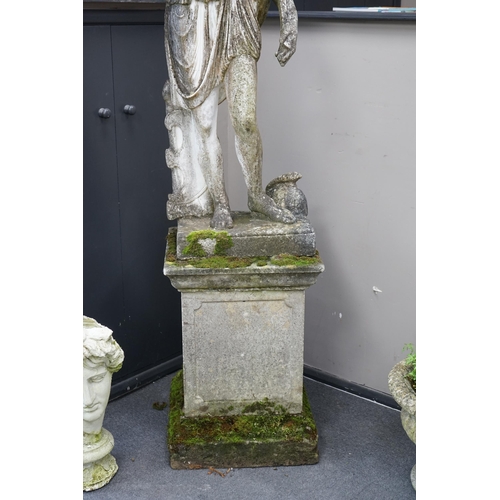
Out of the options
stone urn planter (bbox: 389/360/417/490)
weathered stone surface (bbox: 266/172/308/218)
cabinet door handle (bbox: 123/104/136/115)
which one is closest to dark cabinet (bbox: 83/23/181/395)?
cabinet door handle (bbox: 123/104/136/115)

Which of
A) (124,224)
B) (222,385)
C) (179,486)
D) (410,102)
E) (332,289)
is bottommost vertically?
(179,486)

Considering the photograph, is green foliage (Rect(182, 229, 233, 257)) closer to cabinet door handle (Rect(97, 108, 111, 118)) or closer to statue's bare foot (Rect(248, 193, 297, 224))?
statue's bare foot (Rect(248, 193, 297, 224))

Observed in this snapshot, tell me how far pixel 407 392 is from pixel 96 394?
1.22 metres

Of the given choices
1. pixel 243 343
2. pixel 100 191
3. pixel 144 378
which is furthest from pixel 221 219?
pixel 144 378

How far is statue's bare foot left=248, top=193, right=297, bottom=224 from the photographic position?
366 cm

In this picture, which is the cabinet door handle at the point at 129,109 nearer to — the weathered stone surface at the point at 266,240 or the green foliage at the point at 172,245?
the green foliage at the point at 172,245

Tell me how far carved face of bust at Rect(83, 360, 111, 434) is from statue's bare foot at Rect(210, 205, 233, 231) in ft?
2.39

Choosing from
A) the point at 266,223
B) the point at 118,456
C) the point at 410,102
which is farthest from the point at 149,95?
the point at 118,456

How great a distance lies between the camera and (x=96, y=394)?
3.44 m

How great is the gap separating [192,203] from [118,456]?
1136 mm

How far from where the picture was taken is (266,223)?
3.68 meters

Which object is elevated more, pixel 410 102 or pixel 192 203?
pixel 410 102

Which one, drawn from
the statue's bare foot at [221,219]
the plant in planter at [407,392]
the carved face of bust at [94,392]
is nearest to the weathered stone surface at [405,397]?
the plant in planter at [407,392]

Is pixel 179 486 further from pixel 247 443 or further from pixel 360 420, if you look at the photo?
pixel 360 420
